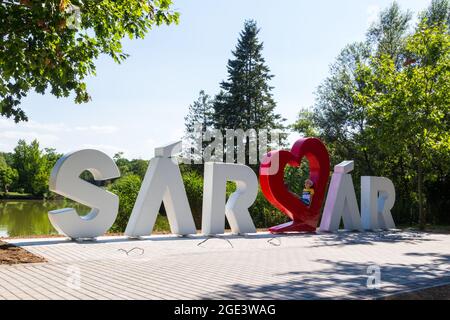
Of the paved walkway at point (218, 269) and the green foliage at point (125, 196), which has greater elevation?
the green foliage at point (125, 196)

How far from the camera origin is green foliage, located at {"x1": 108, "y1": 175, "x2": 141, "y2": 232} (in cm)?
1912

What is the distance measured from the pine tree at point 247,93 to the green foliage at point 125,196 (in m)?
25.8

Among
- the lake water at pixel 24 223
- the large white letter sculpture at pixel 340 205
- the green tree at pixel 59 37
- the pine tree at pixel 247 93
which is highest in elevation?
the pine tree at pixel 247 93

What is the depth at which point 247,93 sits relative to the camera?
153ft

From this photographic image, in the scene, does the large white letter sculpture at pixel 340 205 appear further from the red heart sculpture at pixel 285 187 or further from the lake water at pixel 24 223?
the lake water at pixel 24 223

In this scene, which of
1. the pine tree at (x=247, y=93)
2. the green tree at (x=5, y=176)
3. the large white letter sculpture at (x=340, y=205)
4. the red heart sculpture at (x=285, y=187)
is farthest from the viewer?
the green tree at (x=5, y=176)

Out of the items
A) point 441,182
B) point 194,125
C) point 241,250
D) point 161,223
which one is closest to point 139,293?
point 241,250

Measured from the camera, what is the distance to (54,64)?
8445mm

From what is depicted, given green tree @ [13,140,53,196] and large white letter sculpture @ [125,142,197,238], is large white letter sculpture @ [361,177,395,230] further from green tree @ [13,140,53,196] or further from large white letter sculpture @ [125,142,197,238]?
green tree @ [13,140,53,196]

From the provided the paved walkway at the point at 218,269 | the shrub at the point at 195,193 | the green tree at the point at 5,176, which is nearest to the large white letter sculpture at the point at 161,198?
the paved walkway at the point at 218,269

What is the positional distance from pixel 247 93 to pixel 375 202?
29.4m

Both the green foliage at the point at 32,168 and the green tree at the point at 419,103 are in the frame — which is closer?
the green tree at the point at 419,103

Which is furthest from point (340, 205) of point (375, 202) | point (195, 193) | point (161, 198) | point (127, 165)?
point (127, 165)

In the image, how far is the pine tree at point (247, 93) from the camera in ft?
152
